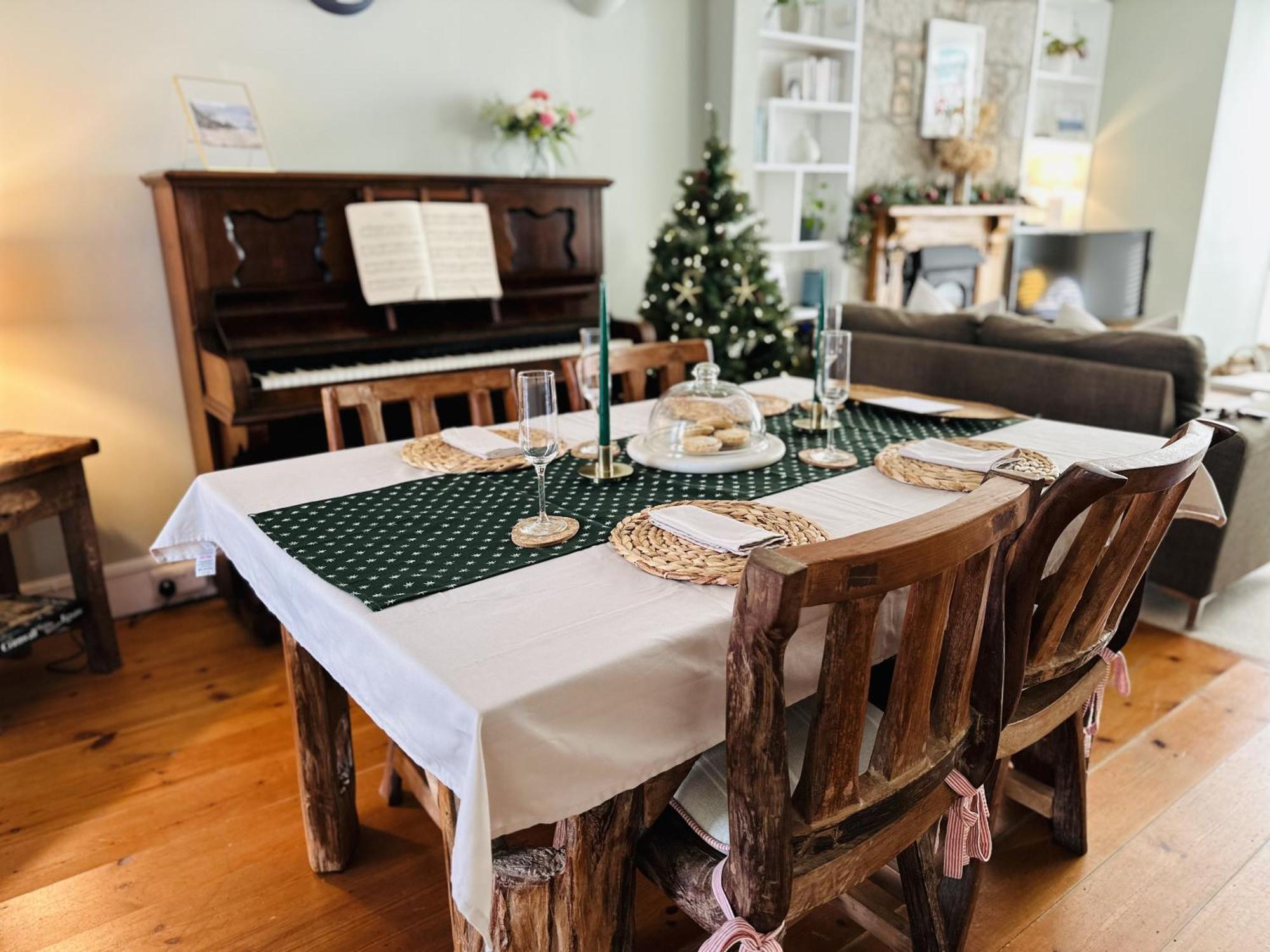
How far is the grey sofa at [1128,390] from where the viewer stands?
261 cm

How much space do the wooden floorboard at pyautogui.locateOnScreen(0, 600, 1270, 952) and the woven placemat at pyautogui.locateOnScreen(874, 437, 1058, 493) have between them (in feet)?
2.66

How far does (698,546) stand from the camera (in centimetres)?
126

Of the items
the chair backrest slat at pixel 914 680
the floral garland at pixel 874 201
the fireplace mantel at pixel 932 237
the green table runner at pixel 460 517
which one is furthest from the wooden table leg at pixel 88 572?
the fireplace mantel at pixel 932 237

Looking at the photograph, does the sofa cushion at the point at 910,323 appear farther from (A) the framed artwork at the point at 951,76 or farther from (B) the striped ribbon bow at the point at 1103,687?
(A) the framed artwork at the point at 951,76

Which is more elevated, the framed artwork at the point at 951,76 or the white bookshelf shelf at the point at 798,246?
the framed artwork at the point at 951,76

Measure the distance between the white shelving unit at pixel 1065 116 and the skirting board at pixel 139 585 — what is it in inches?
220

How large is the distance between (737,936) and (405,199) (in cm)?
265

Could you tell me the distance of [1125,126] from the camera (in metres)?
6.20

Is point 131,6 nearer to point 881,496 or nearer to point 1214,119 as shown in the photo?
point 881,496

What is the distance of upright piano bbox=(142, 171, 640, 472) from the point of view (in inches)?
103

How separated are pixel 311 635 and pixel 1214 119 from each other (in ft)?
22.0

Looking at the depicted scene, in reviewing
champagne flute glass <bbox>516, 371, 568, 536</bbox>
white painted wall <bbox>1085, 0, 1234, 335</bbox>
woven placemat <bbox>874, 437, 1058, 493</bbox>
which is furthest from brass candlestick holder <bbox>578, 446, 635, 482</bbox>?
white painted wall <bbox>1085, 0, 1234, 335</bbox>

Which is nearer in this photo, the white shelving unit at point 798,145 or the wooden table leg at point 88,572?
the wooden table leg at point 88,572

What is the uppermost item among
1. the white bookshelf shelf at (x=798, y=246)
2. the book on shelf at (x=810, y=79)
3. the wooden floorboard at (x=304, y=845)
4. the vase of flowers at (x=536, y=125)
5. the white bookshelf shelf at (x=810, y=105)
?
the book on shelf at (x=810, y=79)
